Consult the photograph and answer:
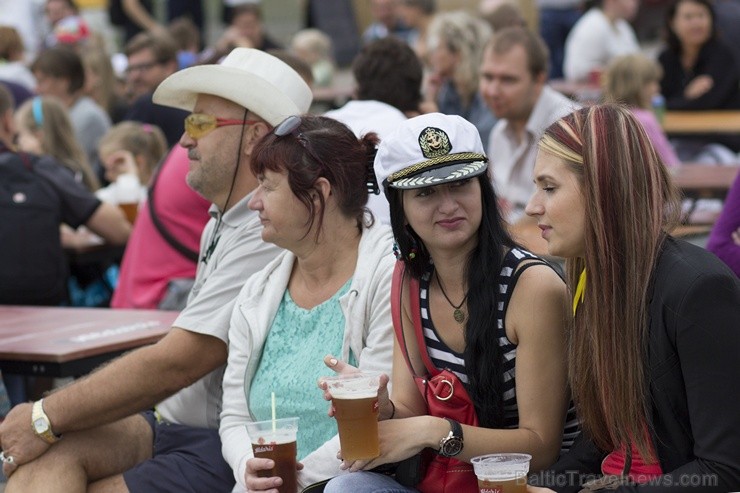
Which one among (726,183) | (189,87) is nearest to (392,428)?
(189,87)

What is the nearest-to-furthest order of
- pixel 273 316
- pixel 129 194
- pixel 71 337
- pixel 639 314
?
pixel 639 314 → pixel 273 316 → pixel 71 337 → pixel 129 194

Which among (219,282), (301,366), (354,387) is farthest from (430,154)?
(219,282)

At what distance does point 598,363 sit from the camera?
111 inches

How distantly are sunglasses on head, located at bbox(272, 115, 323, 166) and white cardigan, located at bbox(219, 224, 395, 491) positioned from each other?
31cm

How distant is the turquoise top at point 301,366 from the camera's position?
3.57 meters

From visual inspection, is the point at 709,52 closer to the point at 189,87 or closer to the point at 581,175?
the point at 189,87

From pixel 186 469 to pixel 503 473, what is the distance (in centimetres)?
146

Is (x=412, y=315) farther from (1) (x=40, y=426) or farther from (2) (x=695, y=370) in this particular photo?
(1) (x=40, y=426)

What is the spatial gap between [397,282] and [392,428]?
49 cm

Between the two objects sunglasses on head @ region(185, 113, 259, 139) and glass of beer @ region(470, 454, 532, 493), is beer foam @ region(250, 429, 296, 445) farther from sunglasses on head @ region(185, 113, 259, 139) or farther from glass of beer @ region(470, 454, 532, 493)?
sunglasses on head @ region(185, 113, 259, 139)

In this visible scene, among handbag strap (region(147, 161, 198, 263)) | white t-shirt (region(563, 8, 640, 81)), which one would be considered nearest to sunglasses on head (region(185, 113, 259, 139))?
handbag strap (region(147, 161, 198, 263))

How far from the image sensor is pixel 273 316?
3.75 meters

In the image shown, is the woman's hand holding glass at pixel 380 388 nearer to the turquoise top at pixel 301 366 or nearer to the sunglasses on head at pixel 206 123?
the turquoise top at pixel 301 366

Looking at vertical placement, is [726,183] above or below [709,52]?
below
